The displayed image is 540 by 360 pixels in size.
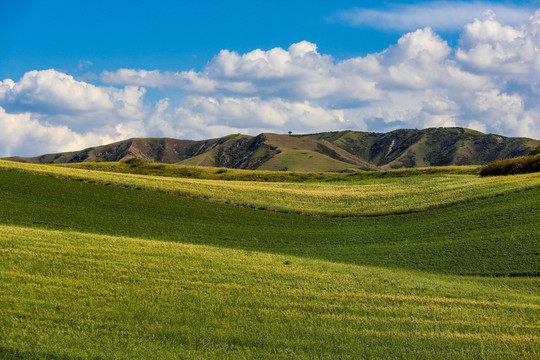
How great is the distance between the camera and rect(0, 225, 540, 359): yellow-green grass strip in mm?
13102

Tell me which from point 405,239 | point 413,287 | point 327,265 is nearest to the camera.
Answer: point 413,287

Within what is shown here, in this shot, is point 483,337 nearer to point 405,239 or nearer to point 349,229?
point 405,239

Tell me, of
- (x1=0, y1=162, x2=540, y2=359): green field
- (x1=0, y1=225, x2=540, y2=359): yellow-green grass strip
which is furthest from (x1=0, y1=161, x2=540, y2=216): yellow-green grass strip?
(x1=0, y1=225, x2=540, y2=359): yellow-green grass strip

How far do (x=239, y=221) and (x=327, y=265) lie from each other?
763 inches

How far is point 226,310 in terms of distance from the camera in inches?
613

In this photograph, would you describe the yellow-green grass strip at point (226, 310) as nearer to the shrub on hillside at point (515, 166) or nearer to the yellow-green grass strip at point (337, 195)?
the yellow-green grass strip at point (337, 195)

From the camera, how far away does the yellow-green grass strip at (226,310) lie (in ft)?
43.0

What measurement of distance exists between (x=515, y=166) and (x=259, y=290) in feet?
214

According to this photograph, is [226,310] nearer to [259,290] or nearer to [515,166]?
[259,290]

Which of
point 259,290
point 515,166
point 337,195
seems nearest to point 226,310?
point 259,290

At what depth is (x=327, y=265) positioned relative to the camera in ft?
79.6

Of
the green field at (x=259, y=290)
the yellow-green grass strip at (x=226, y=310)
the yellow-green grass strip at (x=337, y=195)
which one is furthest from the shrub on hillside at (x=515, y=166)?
the yellow-green grass strip at (x=226, y=310)

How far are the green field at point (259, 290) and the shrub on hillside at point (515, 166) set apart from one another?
31.9 meters

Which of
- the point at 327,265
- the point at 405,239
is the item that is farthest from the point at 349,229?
the point at 327,265
